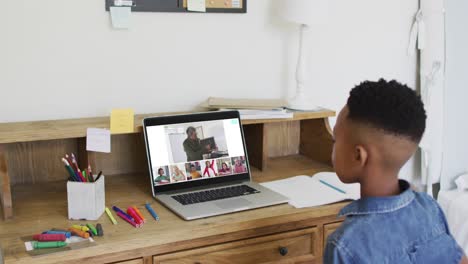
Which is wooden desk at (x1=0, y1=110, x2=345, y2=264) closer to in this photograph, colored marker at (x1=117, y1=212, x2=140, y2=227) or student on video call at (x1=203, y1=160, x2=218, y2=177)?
colored marker at (x1=117, y1=212, x2=140, y2=227)

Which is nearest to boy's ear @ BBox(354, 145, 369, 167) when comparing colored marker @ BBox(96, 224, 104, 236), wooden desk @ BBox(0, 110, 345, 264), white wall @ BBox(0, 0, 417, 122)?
wooden desk @ BBox(0, 110, 345, 264)

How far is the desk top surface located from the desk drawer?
Answer: 0.9 inches

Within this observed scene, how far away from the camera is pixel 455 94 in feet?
8.61

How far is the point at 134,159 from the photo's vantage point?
6.67 feet

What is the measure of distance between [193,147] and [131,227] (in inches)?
15.7

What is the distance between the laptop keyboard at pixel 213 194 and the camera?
1.70 metres

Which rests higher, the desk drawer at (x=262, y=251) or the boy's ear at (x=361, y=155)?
the boy's ear at (x=361, y=155)

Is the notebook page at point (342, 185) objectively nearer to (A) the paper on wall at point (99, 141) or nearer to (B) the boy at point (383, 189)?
(B) the boy at point (383, 189)

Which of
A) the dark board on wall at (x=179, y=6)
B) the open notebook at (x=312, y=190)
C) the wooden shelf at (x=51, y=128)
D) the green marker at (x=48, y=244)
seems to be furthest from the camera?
the dark board on wall at (x=179, y=6)

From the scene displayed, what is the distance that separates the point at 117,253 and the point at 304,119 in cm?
101

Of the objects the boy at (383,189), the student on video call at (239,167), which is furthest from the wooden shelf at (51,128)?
the boy at (383,189)

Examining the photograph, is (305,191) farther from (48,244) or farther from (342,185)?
(48,244)

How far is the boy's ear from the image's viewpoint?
122cm

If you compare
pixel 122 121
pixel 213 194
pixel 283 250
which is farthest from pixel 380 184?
pixel 122 121
